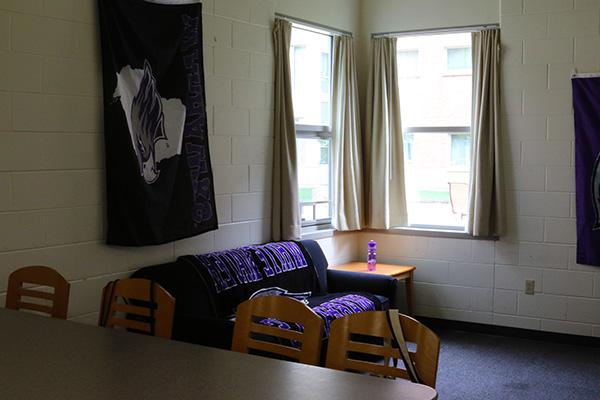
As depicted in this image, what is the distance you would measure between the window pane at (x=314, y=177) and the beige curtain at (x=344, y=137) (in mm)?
96

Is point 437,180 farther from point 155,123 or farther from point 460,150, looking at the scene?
point 155,123

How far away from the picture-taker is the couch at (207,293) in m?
3.82

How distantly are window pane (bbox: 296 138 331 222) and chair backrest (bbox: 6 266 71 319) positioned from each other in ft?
9.57

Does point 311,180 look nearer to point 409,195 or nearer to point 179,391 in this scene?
point 409,195

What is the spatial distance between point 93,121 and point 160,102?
19.7 inches

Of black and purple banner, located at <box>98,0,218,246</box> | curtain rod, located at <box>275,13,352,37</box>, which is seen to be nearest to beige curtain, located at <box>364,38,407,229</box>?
curtain rod, located at <box>275,13,352,37</box>

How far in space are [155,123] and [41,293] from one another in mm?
1476

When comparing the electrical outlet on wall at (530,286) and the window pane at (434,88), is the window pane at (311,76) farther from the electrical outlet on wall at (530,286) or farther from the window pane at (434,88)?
the electrical outlet on wall at (530,286)

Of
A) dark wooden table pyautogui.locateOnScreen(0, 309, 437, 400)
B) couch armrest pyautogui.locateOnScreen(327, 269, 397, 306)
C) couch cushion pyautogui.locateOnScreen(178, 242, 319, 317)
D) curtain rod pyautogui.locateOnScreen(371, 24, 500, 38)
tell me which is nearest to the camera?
dark wooden table pyautogui.locateOnScreen(0, 309, 437, 400)

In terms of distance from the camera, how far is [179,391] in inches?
73.9

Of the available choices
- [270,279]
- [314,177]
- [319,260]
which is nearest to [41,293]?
[270,279]

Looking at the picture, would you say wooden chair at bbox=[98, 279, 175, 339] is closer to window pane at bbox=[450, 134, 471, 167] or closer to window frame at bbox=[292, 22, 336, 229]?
window frame at bbox=[292, 22, 336, 229]

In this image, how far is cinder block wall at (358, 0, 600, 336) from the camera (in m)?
5.47

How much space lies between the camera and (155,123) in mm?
4254
